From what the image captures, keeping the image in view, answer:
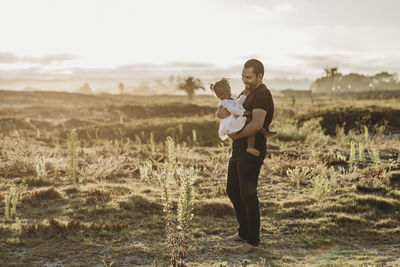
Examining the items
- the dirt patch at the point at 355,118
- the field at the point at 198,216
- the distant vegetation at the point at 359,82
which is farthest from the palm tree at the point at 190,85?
the distant vegetation at the point at 359,82

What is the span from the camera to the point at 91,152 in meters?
14.2

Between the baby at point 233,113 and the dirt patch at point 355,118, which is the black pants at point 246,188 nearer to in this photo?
the baby at point 233,113

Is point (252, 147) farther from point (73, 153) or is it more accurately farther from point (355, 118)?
point (355, 118)

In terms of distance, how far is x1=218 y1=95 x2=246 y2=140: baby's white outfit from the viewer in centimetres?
467

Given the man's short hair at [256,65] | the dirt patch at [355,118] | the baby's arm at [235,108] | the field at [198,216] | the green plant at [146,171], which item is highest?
the man's short hair at [256,65]

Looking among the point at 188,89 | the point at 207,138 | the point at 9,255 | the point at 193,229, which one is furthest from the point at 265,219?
the point at 188,89

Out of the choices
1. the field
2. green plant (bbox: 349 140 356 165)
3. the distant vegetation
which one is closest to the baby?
the field

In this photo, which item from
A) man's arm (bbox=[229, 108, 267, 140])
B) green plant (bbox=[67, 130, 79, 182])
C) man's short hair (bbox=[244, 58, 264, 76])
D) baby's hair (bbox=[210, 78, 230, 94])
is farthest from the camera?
green plant (bbox=[67, 130, 79, 182])

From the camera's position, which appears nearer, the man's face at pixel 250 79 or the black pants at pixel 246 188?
the man's face at pixel 250 79

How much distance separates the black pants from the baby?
179mm

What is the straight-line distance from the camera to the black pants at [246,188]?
4.86 meters

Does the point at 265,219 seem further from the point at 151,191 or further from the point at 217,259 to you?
the point at 151,191

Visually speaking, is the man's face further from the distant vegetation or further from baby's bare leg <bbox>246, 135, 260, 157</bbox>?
the distant vegetation

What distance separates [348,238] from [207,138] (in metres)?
13.5
